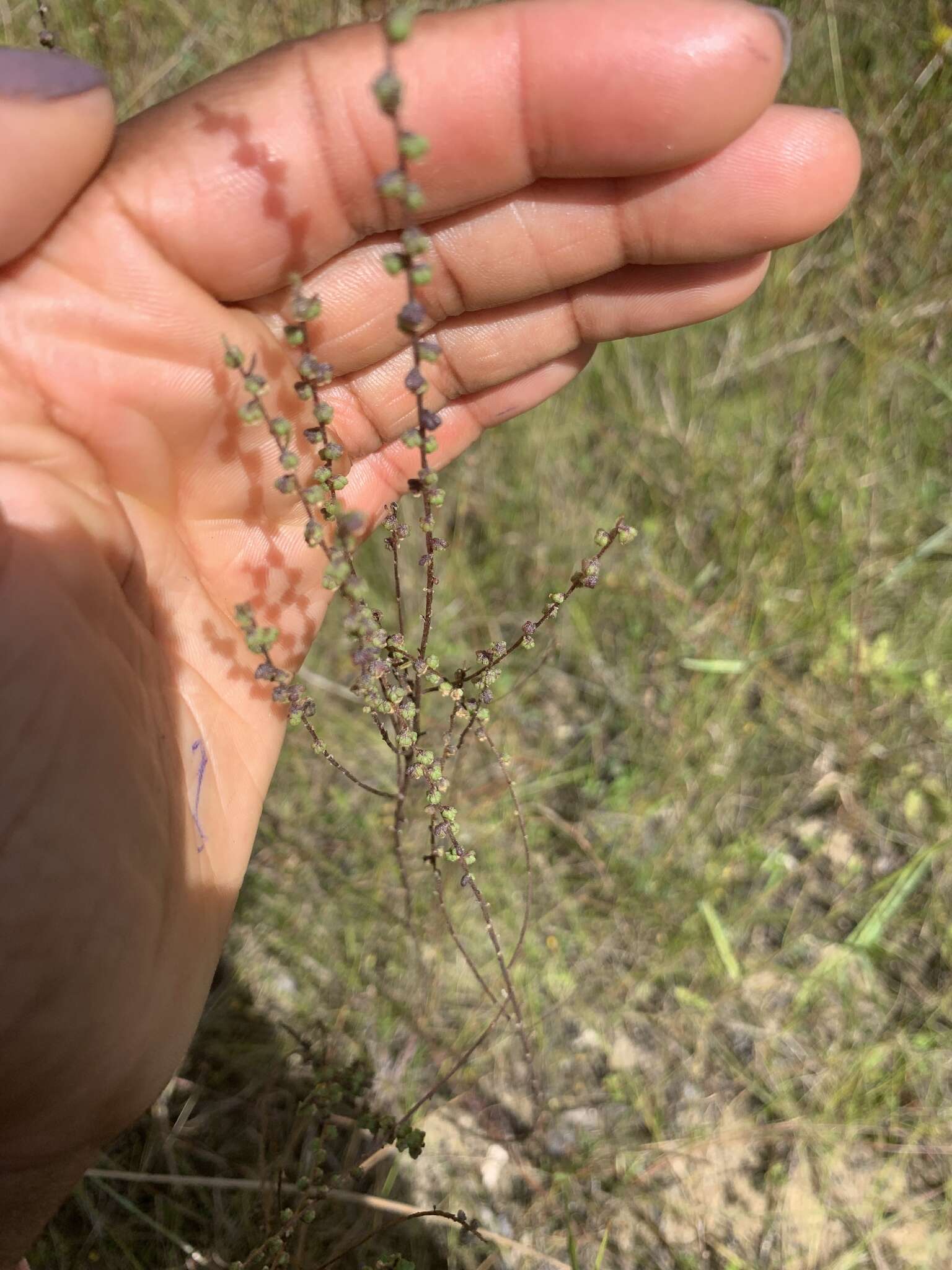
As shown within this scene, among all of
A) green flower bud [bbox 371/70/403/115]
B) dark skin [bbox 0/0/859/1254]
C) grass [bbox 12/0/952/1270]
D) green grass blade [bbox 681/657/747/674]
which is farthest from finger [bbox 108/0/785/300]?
green grass blade [bbox 681/657/747/674]

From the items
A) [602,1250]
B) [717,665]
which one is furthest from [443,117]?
[602,1250]

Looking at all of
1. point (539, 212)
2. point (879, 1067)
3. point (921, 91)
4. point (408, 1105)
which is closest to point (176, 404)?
point (539, 212)

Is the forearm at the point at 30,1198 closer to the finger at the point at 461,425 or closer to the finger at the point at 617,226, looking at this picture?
the finger at the point at 461,425

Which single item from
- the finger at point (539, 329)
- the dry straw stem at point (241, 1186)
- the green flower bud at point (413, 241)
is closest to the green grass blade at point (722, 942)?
the dry straw stem at point (241, 1186)

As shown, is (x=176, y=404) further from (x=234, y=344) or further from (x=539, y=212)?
(x=539, y=212)

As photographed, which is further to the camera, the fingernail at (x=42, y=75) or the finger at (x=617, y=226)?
the finger at (x=617, y=226)

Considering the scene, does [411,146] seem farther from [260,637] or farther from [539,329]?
[539,329]


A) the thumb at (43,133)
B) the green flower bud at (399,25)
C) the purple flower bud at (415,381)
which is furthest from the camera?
the thumb at (43,133)
